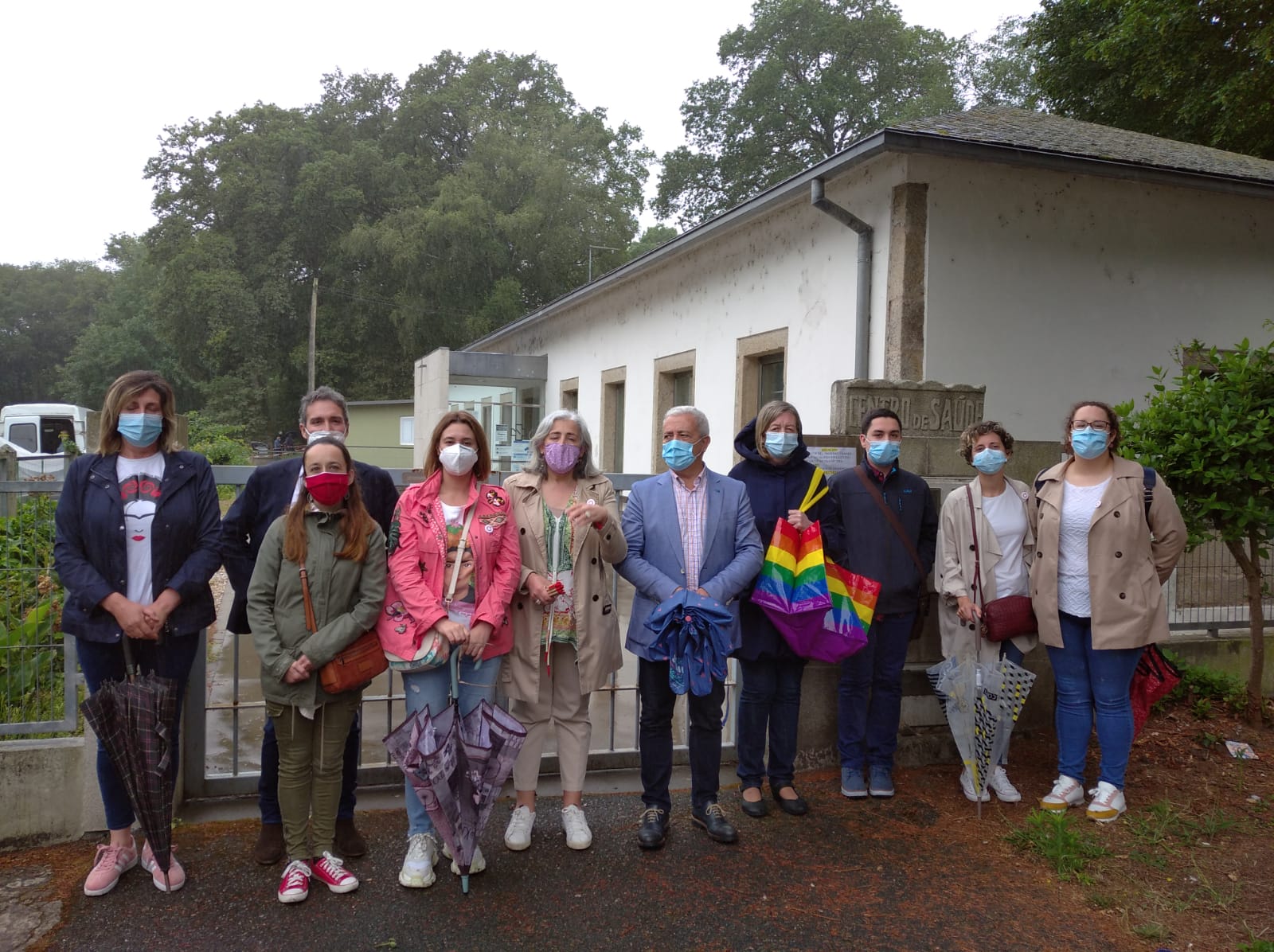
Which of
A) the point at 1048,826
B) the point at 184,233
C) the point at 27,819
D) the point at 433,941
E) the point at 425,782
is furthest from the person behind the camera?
the point at 184,233

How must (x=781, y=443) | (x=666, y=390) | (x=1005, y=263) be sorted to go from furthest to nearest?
(x=666, y=390)
(x=1005, y=263)
(x=781, y=443)

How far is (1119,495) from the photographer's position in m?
4.45

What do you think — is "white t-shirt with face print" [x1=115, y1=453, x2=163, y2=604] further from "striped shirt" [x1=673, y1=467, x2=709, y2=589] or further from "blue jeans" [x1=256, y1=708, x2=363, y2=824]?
"striped shirt" [x1=673, y1=467, x2=709, y2=589]

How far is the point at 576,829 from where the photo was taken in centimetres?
408

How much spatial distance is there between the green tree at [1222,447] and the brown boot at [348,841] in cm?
466

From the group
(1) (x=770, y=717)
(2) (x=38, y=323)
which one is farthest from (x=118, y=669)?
(2) (x=38, y=323)

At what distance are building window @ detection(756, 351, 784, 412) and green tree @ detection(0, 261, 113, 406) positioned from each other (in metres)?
76.6

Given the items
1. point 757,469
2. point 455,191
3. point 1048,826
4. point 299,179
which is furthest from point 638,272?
point 299,179

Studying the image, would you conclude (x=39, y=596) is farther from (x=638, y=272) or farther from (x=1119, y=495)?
(x=638, y=272)

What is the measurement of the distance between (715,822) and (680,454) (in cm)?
162

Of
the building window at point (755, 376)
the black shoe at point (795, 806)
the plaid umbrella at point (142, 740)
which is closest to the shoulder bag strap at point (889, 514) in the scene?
the black shoe at point (795, 806)

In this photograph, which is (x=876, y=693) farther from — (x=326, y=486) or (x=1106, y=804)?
(x=326, y=486)

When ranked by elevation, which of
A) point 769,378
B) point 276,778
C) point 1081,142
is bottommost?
point 276,778

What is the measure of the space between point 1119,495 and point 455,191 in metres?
39.8
